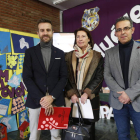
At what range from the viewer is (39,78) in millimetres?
1640

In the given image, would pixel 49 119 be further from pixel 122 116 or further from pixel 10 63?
pixel 10 63

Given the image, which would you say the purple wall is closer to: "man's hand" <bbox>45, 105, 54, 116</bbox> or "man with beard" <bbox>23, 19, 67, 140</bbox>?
"man with beard" <bbox>23, 19, 67, 140</bbox>

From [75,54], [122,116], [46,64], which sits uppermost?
[75,54]

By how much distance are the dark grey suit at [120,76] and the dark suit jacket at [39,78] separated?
1.70 ft

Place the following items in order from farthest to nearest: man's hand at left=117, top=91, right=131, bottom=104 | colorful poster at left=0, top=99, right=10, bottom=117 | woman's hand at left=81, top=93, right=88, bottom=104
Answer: colorful poster at left=0, top=99, right=10, bottom=117
woman's hand at left=81, top=93, right=88, bottom=104
man's hand at left=117, top=91, right=131, bottom=104

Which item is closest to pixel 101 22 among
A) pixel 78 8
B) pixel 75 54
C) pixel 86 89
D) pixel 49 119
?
pixel 78 8

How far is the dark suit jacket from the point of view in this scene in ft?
5.25

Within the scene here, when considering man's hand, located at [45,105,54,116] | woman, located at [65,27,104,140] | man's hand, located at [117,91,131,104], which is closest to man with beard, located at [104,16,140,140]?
man's hand, located at [117,91,131,104]

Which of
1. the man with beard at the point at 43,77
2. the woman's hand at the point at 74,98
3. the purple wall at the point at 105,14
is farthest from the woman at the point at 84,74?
the purple wall at the point at 105,14

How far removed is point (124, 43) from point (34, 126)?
4.30 feet

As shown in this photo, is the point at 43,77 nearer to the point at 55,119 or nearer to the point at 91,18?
the point at 55,119

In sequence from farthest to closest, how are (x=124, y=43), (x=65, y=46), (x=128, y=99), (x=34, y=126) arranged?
(x=65, y=46) → (x=34, y=126) → (x=124, y=43) → (x=128, y=99)

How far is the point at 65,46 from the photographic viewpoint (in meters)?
3.79

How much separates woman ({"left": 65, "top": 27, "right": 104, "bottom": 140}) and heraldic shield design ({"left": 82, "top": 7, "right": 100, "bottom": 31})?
2441mm
